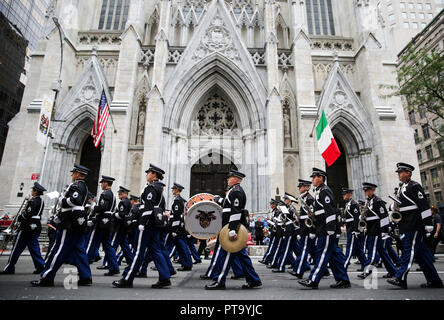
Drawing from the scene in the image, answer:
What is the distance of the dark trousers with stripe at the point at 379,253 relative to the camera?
5918 millimetres

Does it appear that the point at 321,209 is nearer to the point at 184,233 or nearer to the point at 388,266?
the point at 388,266

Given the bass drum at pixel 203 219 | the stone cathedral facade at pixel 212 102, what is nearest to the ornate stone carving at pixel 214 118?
the stone cathedral facade at pixel 212 102

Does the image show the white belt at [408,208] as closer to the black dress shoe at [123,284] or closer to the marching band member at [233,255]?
the marching band member at [233,255]

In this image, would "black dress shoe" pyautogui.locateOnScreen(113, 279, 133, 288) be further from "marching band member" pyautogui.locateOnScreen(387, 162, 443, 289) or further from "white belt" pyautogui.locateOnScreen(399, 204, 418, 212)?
"white belt" pyautogui.locateOnScreen(399, 204, 418, 212)

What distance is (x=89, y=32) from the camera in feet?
65.7

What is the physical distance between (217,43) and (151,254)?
17068 millimetres

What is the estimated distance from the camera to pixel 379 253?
5969 millimetres

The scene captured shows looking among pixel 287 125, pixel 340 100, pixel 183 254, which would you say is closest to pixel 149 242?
pixel 183 254

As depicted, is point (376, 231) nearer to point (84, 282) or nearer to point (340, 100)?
point (84, 282)

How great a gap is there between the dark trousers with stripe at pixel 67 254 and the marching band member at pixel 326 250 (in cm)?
393

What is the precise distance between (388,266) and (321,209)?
7.77 feet

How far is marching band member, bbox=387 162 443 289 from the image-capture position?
15.3ft

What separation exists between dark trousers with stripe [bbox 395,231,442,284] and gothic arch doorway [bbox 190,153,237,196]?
1417 cm

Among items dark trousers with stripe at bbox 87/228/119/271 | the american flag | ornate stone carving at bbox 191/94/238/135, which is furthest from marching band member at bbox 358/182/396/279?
ornate stone carving at bbox 191/94/238/135
